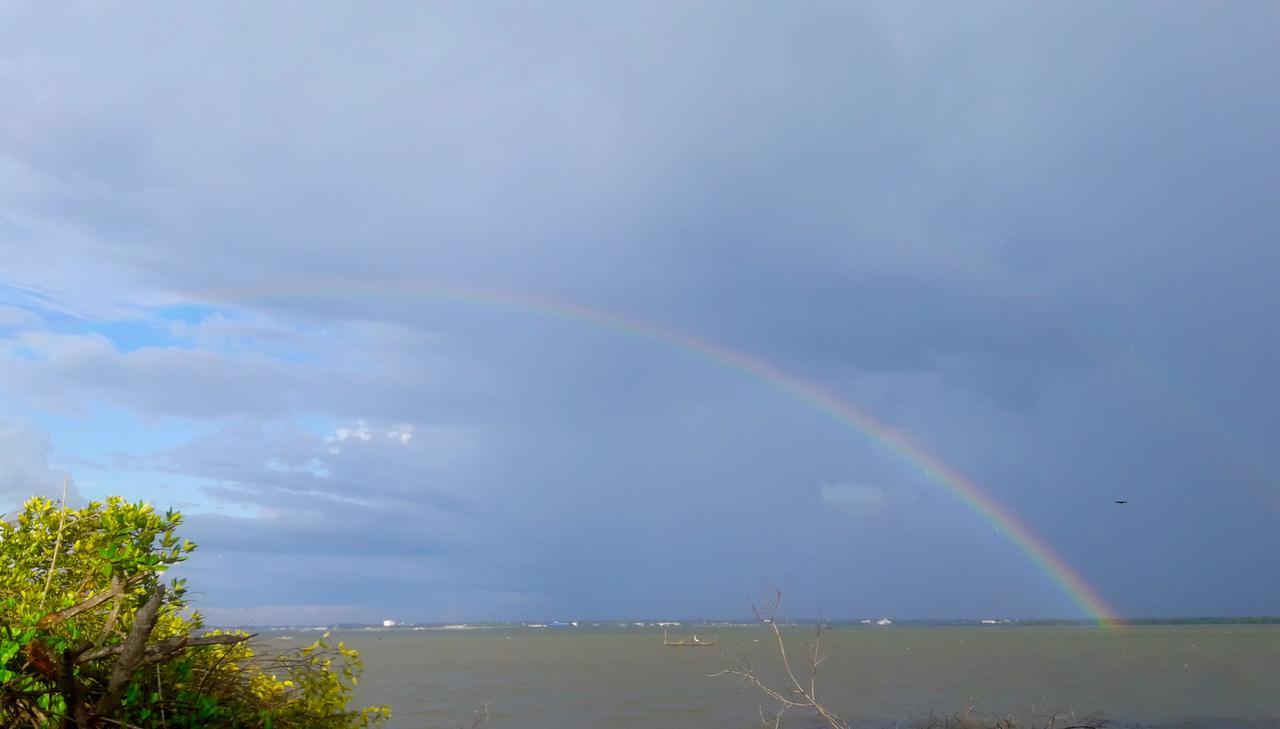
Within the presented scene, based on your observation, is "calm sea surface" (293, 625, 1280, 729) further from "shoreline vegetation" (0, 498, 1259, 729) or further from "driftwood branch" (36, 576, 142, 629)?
"driftwood branch" (36, 576, 142, 629)

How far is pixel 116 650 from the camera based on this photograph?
15.3 ft

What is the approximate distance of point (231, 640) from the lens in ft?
15.3

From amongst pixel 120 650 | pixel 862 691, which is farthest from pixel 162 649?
pixel 862 691

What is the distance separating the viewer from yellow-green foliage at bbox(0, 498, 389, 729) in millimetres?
4539

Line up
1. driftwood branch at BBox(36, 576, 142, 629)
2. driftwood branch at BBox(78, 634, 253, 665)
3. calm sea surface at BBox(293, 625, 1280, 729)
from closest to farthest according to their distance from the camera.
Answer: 1. driftwood branch at BBox(78, 634, 253, 665)
2. driftwood branch at BBox(36, 576, 142, 629)
3. calm sea surface at BBox(293, 625, 1280, 729)

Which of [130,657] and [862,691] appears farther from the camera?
[862,691]

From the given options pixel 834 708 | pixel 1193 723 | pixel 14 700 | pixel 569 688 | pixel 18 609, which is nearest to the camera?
pixel 14 700

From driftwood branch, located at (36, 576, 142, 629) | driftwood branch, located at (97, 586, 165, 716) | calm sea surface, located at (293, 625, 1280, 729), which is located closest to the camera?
driftwood branch, located at (97, 586, 165, 716)

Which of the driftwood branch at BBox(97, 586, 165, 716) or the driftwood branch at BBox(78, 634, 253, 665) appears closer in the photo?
the driftwood branch at BBox(97, 586, 165, 716)

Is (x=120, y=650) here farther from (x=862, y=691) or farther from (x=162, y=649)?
(x=862, y=691)

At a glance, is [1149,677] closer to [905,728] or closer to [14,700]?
[905,728]

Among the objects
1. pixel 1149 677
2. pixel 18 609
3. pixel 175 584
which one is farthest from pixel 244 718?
pixel 1149 677

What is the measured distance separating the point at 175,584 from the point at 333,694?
1695 millimetres

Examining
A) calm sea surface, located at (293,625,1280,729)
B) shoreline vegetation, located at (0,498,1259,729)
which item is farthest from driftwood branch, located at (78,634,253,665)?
calm sea surface, located at (293,625,1280,729)
